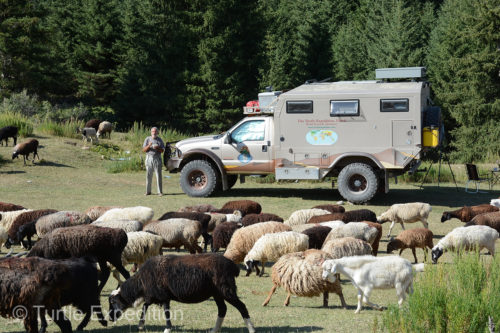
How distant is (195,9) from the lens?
5766 cm

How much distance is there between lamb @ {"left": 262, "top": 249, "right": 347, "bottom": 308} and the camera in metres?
9.98

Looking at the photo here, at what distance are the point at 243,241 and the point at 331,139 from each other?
8.86 m

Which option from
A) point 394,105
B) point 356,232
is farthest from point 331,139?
point 356,232

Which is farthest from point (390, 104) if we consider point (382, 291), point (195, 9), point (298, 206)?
point (195, 9)

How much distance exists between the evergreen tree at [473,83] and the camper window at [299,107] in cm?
2554

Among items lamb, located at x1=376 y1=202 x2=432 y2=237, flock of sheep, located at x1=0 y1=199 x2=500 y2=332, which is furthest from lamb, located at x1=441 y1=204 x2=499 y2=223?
flock of sheep, located at x1=0 y1=199 x2=500 y2=332

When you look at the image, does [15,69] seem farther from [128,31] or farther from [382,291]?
[382,291]

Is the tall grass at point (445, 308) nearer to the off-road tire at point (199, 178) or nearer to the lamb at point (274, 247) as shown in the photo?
the lamb at point (274, 247)

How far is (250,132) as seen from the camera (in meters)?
21.9

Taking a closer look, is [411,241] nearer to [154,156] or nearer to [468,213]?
[468,213]

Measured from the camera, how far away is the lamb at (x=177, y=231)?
13.6 m

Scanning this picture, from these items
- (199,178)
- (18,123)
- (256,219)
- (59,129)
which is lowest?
(256,219)

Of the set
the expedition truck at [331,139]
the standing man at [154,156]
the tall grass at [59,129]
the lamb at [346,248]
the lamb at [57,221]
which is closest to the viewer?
the lamb at [346,248]

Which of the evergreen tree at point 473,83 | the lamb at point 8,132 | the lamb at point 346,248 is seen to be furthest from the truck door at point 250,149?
the evergreen tree at point 473,83
